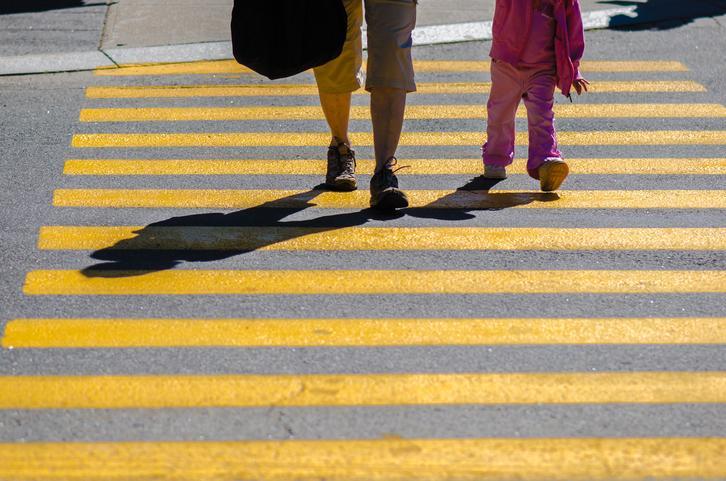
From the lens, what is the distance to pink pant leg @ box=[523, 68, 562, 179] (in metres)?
7.16

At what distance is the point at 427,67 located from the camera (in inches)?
380

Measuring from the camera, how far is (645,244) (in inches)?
256

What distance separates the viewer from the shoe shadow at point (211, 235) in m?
6.18

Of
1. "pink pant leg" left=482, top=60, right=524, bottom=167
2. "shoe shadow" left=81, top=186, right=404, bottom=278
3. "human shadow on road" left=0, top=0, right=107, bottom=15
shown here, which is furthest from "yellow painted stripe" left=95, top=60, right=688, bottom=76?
"shoe shadow" left=81, top=186, right=404, bottom=278

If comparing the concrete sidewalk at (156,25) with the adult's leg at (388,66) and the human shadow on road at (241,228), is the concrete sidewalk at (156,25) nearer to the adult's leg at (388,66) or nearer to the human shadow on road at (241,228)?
the human shadow on road at (241,228)

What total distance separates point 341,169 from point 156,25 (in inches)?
146

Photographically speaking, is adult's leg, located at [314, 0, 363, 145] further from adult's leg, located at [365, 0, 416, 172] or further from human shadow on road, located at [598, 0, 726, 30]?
human shadow on road, located at [598, 0, 726, 30]

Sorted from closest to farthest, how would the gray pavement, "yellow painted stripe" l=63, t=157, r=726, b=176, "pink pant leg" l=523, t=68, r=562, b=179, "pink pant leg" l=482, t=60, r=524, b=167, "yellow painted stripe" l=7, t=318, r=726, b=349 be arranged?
1. the gray pavement
2. "yellow painted stripe" l=7, t=318, r=726, b=349
3. "pink pant leg" l=523, t=68, r=562, b=179
4. "pink pant leg" l=482, t=60, r=524, b=167
5. "yellow painted stripe" l=63, t=157, r=726, b=176

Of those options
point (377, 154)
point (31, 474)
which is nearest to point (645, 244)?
point (377, 154)

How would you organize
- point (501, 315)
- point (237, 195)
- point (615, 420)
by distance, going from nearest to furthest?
point (615, 420), point (501, 315), point (237, 195)

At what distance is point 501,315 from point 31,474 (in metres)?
2.18

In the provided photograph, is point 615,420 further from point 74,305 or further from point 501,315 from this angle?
point 74,305

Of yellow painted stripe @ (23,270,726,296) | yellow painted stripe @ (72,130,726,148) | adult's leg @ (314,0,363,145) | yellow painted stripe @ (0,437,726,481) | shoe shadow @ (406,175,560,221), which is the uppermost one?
adult's leg @ (314,0,363,145)

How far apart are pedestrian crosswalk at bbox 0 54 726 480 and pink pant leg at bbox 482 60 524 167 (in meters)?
0.25
